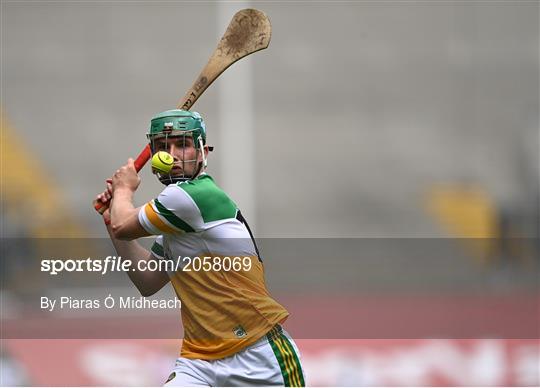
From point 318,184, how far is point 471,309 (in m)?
1.29

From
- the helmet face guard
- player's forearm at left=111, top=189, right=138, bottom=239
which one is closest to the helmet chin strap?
the helmet face guard

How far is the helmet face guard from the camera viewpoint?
11.5 feet

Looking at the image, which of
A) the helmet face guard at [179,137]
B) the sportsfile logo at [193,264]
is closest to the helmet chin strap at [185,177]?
the helmet face guard at [179,137]

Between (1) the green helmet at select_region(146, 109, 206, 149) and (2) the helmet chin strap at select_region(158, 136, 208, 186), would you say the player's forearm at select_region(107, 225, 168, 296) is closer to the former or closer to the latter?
(2) the helmet chin strap at select_region(158, 136, 208, 186)

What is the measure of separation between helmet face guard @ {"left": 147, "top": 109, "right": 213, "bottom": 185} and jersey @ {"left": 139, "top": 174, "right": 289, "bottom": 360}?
5cm

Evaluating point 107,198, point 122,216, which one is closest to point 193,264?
point 122,216

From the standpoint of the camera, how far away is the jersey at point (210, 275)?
343 cm

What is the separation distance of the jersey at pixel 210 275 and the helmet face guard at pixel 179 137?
51 millimetres

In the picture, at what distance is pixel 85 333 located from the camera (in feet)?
19.1

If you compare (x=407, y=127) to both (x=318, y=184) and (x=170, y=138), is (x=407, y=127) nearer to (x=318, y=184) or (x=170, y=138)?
(x=318, y=184)

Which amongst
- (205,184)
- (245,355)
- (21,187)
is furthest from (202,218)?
(21,187)

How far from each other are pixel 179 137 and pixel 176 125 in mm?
43

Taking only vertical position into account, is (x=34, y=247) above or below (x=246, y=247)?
below

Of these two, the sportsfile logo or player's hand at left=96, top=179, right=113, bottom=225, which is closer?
the sportsfile logo
